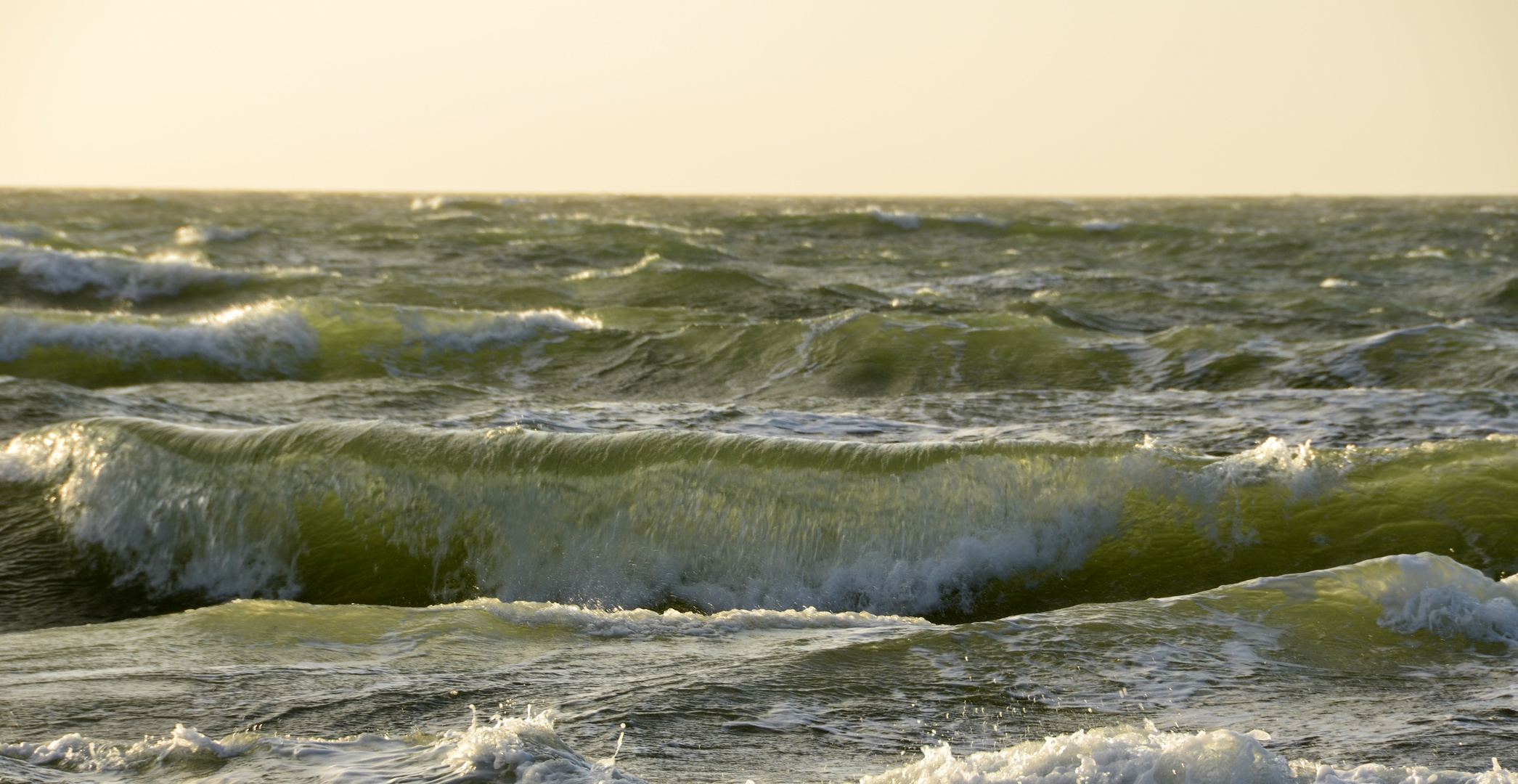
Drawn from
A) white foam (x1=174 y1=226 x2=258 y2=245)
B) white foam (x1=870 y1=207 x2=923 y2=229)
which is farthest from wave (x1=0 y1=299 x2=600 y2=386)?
white foam (x1=870 y1=207 x2=923 y2=229)

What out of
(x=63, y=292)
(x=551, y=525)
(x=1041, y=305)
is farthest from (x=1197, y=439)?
(x=63, y=292)

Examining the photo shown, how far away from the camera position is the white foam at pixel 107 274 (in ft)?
65.1

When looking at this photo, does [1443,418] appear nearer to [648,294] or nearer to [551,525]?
[551,525]

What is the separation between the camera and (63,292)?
19.5 meters

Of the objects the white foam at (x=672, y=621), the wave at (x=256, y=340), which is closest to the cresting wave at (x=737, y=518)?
the white foam at (x=672, y=621)

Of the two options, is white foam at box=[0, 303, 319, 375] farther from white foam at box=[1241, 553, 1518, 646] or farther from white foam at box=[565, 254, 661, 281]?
white foam at box=[1241, 553, 1518, 646]

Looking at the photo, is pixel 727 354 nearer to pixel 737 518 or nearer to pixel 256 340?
pixel 256 340

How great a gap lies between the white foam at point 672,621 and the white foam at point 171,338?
9076 mm

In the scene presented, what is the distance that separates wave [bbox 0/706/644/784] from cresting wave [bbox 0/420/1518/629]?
9.83 feet

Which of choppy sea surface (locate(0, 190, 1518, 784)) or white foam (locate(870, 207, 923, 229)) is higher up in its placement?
white foam (locate(870, 207, 923, 229))

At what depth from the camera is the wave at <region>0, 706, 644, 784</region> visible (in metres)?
3.07

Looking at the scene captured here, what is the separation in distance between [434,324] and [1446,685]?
12.6 m

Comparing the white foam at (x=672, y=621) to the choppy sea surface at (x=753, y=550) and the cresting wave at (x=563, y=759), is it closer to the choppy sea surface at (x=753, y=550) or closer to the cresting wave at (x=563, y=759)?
the choppy sea surface at (x=753, y=550)

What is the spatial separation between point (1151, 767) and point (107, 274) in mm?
21138
